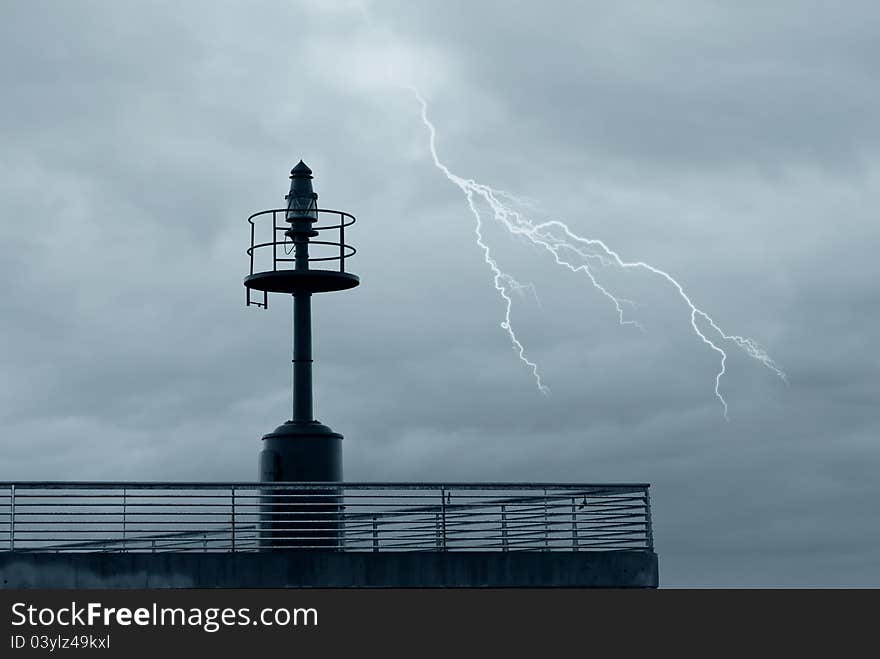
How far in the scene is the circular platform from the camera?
104 ft

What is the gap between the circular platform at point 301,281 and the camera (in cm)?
3156

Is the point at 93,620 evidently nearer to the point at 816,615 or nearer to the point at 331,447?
the point at 331,447

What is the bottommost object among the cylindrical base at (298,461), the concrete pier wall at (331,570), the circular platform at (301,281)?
the concrete pier wall at (331,570)

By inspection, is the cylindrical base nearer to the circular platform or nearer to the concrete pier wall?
the circular platform

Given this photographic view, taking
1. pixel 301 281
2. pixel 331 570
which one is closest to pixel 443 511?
pixel 331 570

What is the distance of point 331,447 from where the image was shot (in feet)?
103

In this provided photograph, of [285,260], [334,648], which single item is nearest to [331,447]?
[285,260]

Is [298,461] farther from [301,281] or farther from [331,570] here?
[331,570]

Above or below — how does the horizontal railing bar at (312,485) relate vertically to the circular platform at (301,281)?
below

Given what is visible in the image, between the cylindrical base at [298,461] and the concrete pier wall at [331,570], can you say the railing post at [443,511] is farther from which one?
the cylindrical base at [298,461]

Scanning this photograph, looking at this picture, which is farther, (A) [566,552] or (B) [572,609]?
(A) [566,552]

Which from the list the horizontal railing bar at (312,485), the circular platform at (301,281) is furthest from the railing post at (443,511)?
the circular platform at (301,281)

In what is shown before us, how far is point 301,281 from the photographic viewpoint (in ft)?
104

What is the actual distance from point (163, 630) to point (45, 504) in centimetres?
335
